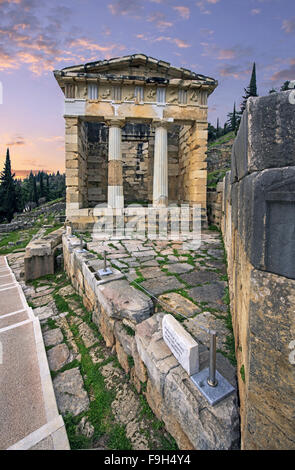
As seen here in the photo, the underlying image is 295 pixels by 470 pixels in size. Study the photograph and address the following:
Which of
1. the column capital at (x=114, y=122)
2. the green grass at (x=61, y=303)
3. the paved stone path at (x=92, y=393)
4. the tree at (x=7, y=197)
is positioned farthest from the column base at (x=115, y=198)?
the tree at (x=7, y=197)

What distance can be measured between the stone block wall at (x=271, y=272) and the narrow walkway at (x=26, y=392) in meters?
1.73

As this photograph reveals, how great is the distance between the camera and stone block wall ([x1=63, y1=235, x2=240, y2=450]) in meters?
1.36

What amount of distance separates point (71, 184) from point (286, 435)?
9346 millimetres

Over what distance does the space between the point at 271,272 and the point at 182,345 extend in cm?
95

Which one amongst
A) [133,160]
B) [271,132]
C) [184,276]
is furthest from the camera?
[133,160]

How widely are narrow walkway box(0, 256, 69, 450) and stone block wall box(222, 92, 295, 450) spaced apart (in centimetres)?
173

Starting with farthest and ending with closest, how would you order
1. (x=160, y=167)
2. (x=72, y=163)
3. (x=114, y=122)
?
1. (x=160, y=167)
2. (x=114, y=122)
3. (x=72, y=163)

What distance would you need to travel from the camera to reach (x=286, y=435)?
1075 millimetres

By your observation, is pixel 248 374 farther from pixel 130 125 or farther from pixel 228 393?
pixel 130 125

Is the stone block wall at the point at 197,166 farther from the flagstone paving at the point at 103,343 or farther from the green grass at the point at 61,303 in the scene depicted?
the green grass at the point at 61,303

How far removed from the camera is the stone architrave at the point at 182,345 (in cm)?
162

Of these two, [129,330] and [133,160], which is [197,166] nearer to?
[133,160]

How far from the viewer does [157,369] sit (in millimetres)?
1765

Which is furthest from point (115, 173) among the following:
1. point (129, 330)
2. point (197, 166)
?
point (129, 330)
